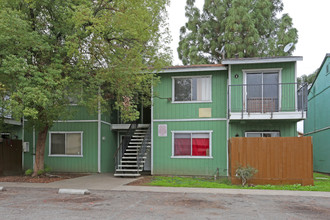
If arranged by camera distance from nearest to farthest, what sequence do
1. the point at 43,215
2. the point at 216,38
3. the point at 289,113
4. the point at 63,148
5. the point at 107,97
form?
the point at 43,215 < the point at 289,113 < the point at 107,97 < the point at 63,148 < the point at 216,38

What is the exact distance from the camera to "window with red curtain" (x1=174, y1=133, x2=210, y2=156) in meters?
16.0

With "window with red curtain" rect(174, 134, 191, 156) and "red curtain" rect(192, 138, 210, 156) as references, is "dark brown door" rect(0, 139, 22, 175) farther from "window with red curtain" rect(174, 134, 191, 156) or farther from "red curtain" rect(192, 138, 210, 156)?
"red curtain" rect(192, 138, 210, 156)

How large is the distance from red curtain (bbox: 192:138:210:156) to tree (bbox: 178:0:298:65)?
1342 centimetres

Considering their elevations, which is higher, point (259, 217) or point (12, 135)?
point (12, 135)

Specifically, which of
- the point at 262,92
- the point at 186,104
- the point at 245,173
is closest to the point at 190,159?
the point at 186,104

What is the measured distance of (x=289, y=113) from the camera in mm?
14180

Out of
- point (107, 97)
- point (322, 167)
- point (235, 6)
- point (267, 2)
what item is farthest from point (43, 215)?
point (267, 2)

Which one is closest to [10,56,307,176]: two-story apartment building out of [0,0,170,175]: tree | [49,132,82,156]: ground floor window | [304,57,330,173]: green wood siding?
[49,132,82,156]: ground floor window

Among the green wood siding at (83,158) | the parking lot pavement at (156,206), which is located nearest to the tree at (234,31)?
the green wood siding at (83,158)

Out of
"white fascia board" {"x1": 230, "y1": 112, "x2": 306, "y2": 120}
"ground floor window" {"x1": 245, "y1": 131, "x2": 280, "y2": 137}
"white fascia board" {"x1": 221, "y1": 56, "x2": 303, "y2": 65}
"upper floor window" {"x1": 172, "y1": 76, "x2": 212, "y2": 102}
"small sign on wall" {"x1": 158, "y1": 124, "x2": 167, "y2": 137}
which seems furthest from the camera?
"small sign on wall" {"x1": 158, "y1": 124, "x2": 167, "y2": 137}

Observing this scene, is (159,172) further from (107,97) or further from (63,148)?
(63,148)

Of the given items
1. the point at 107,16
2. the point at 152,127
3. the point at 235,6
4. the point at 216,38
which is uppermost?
the point at 235,6

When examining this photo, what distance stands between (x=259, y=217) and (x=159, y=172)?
30.2ft

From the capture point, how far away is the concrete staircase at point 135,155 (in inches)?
610
